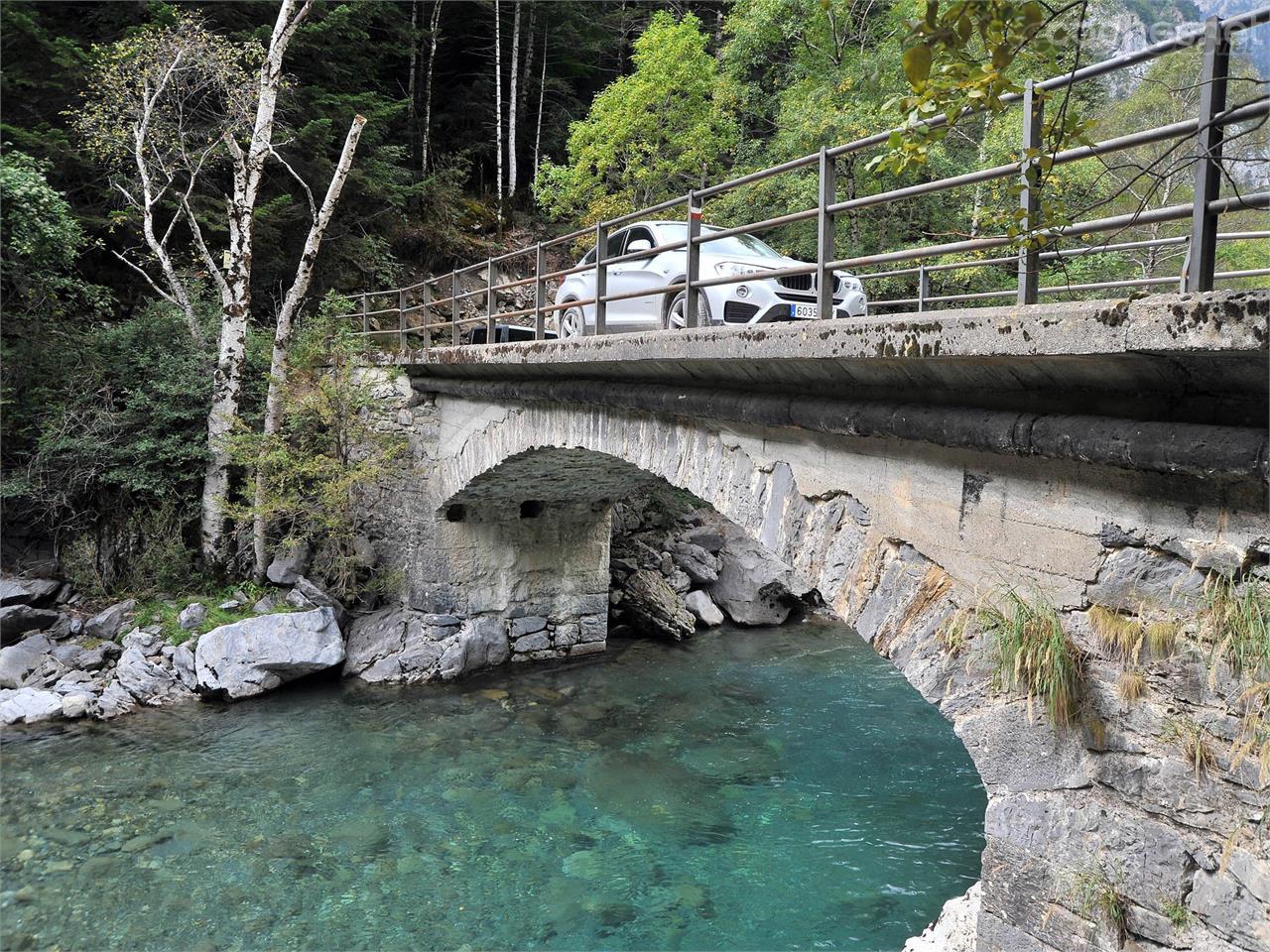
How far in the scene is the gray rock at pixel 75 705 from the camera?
8742 millimetres

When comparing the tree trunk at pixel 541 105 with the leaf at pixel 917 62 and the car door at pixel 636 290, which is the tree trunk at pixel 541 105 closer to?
the car door at pixel 636 290

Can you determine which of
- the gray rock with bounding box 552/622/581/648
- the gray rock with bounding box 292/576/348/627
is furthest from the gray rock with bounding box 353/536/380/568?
the gray rock with bounding box 552/622/581/648

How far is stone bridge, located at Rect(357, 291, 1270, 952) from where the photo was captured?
2.89 m

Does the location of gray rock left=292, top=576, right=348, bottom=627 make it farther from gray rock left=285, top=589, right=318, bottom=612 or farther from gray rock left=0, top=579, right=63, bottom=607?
gray rock left=0, top=579, right=63, bottom=607

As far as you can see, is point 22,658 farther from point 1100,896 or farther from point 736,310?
point 1100,896

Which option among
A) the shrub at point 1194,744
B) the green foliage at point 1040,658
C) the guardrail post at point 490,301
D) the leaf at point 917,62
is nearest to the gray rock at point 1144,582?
the green foliage at point 1040,658

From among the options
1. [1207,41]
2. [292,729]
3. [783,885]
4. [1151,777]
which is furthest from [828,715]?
[1207,41]

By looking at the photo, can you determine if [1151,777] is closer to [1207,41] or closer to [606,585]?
[1207,41]

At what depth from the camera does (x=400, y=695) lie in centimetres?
1001

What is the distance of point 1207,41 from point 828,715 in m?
7.94

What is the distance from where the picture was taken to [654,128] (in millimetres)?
16312

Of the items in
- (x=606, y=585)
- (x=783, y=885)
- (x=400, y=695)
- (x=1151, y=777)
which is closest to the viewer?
(x=1151, y=777)

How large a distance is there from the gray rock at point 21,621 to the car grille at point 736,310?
850cm

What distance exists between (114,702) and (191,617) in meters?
1.32
